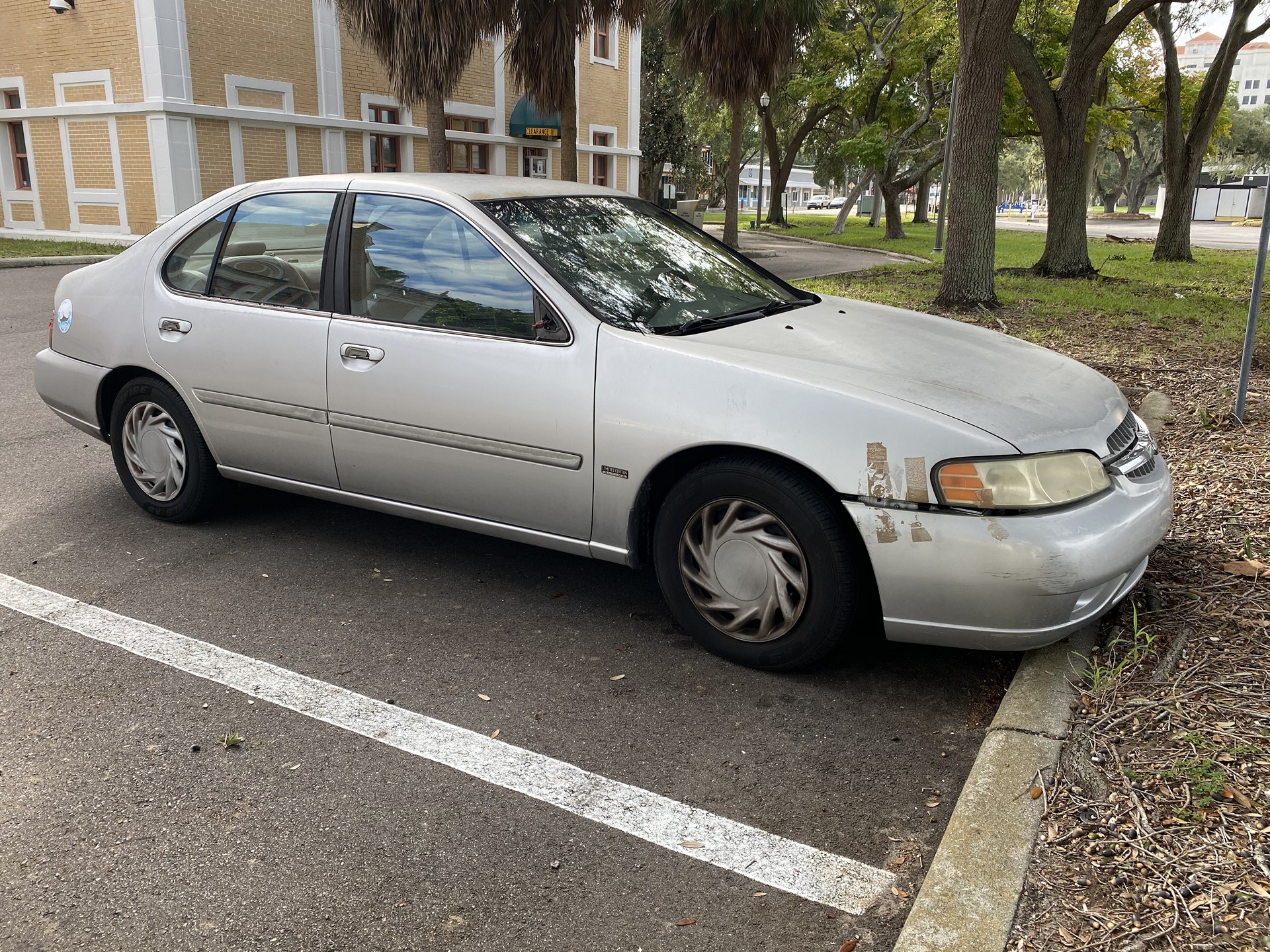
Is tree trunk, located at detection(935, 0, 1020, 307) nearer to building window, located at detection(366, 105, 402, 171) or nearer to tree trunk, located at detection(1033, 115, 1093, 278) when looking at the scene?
tree trunk, located at detection(1033, 115, 1093, 278)

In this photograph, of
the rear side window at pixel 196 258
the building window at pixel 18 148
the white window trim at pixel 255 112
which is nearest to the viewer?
the rear side window at pixel 196 258

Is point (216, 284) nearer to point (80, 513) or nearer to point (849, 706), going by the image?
point (80, 513)

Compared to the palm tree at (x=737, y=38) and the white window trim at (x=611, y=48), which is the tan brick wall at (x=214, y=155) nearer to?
the palm tree at (x=737, y=38)

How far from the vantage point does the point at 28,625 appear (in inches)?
155

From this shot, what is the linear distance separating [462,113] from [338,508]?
25552 millimetres

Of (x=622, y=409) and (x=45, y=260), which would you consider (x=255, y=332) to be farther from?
(x=45, y=260)

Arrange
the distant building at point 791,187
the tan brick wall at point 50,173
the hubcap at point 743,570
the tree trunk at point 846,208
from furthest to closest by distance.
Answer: the distant building at point 791,187
the tree trunk at point 846,208
the tan brick wall at point 50,173
the hubcap at point 743,570

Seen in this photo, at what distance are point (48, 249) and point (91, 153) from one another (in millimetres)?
3361

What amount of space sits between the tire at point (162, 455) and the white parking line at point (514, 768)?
2.89 ft

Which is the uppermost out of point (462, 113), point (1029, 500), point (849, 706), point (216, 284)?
point (462, 113)

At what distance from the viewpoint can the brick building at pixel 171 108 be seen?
2188cm

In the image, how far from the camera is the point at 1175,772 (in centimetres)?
274

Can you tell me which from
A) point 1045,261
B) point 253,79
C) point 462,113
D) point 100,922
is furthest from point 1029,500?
point 462,113

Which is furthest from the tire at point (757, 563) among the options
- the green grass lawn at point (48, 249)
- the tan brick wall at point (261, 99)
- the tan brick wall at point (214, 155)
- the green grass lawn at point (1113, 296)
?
the tan brick wall at point (261, 99)
